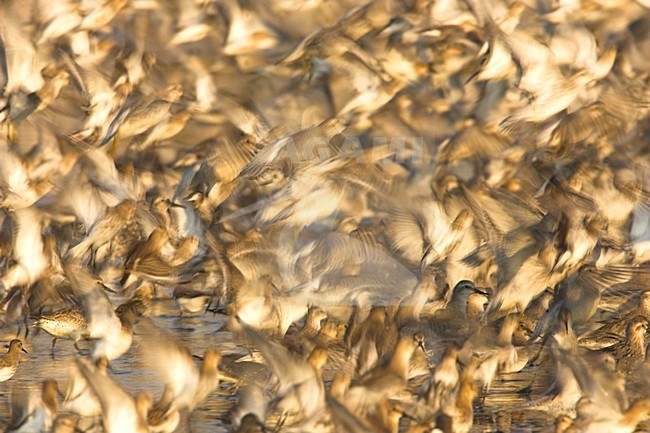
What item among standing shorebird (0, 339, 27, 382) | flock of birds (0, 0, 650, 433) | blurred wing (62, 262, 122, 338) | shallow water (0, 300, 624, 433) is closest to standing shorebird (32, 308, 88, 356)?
flock of birds (0, 0, 650, 433)

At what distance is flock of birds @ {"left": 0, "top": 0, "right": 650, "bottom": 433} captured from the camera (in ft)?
24.6

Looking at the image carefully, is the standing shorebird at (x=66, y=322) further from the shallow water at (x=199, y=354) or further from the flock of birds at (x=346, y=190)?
the shallow water at (x=199, y=354)

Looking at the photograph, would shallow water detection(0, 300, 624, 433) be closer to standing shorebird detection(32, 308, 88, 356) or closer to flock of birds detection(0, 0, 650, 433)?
flock of birds detection(0, 0, 650, 433)

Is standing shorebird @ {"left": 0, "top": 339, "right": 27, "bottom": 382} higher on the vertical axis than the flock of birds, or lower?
lower

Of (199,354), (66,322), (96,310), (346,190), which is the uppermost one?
(96,310)

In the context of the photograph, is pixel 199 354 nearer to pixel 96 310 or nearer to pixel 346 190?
pixel 346 190

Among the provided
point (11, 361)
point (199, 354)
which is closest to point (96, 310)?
point (11, 361)

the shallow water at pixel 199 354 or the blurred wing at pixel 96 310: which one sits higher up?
the blurred wing at pixel 96 310

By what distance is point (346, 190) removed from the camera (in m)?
8.77

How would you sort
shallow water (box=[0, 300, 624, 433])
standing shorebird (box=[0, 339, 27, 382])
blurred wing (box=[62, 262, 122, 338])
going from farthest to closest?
1. standing shorebird (box=[0, 339, 27, 382])
2. shallow water (box=[0, 300, 624, 433])
3. blurred wing (box=[62, 262, 122, 338])

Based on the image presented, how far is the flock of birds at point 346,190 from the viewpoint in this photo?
750cm

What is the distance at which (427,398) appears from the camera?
6.58 m

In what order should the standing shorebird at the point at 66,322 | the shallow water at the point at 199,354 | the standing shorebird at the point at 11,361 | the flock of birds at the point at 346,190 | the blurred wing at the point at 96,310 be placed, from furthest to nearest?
the standing shorebird at the point at 66,322
the standing shorebird at the point at 11,361
the flock of birds at the point at 346,190
the shallow water at the point at 199,354
the blurred wing at the point at 96,310

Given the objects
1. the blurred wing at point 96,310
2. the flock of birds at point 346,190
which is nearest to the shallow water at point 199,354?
the flock of birds at point 346,190
